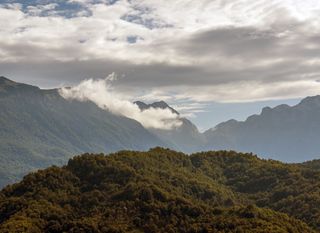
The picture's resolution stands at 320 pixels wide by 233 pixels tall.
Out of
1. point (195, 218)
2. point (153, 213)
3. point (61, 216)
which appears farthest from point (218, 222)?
point (61, 216)

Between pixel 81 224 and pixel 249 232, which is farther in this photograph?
pixel 81 224

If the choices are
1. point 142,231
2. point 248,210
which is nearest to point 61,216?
point 142,231

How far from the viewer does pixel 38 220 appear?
190m

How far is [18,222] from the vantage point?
602 ft

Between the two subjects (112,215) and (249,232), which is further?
(112,215)

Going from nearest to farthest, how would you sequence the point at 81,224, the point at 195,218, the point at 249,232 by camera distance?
the point at 249,232 < the point at 81,224 < the point at 195,218

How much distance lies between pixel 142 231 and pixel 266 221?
145ft

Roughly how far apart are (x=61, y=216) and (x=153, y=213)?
113 feet

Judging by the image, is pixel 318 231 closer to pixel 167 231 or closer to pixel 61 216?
pixel 167 231

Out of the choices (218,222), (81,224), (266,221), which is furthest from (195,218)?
(81,224)

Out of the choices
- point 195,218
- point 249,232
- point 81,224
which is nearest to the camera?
point 249,232

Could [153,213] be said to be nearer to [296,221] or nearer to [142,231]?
[142,231]

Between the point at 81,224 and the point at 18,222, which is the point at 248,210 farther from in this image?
the point at 18,222

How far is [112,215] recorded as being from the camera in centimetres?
19950
